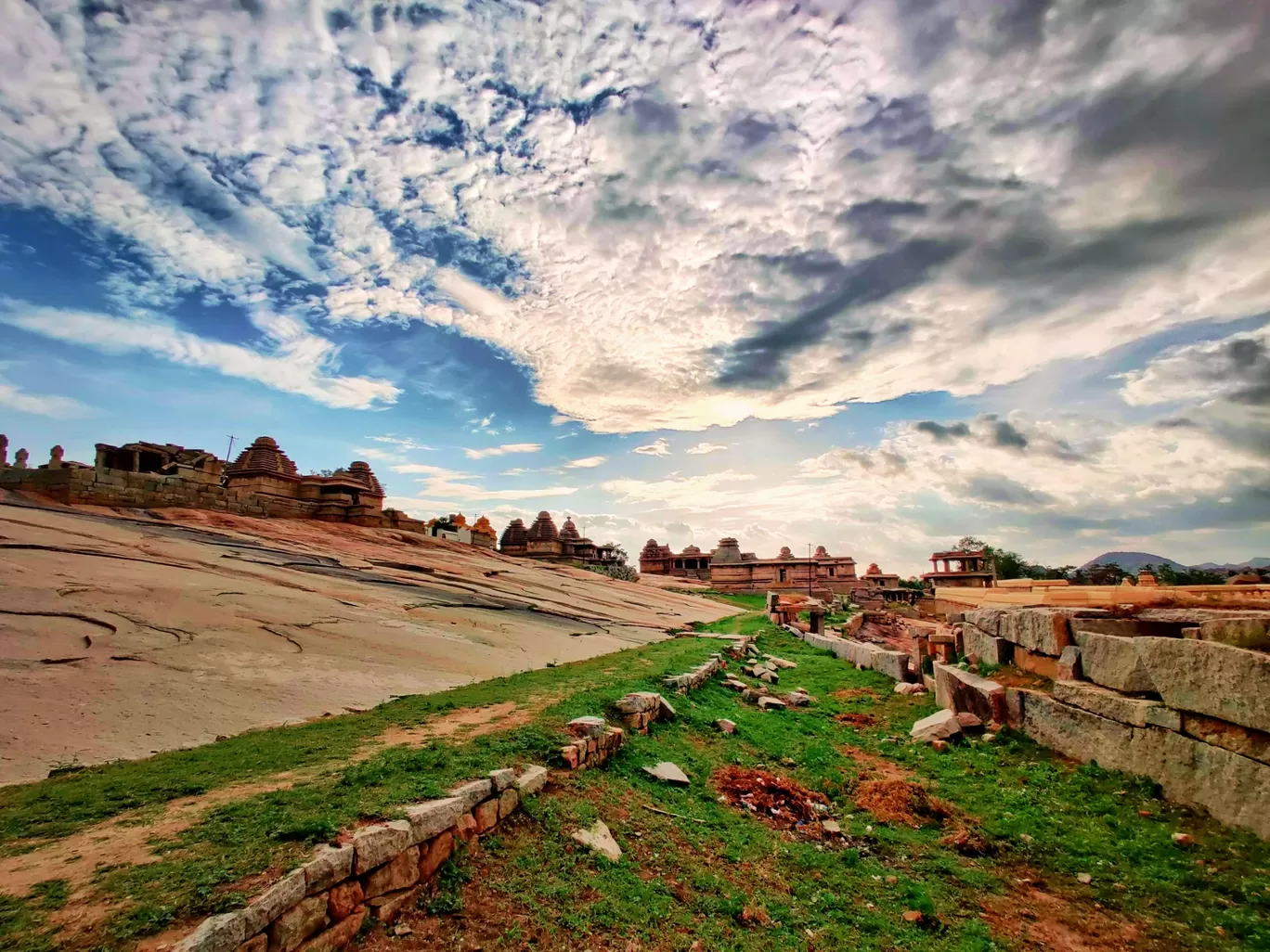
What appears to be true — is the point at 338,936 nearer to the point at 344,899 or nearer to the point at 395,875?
the point at 344,899

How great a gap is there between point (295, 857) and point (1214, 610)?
10.2 metres

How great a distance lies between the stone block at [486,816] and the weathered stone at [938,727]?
7241mm

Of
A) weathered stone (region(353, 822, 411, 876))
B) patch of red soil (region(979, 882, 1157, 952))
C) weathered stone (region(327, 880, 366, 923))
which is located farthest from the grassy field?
weathered stone (region(327, 880, 366, 923))

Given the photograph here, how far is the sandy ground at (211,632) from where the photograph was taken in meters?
6.81

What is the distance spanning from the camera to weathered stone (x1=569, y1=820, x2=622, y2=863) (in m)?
5.36

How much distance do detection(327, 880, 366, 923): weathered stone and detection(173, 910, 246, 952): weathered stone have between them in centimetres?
64

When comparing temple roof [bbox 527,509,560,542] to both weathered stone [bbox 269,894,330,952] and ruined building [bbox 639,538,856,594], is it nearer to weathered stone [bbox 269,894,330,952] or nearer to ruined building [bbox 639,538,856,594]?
ruined building [bbox 639,538,856,594]

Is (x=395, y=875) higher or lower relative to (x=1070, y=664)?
lower

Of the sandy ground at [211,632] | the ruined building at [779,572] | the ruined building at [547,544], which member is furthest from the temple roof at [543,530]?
the sandy ground at [211,632]

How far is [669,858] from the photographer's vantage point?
555cm

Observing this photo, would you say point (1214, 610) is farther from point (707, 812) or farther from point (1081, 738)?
point (707, 812)

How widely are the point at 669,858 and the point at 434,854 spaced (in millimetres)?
2273

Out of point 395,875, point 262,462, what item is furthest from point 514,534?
point 395,875

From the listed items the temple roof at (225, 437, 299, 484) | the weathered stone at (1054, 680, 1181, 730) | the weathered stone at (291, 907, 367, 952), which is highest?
the temple roof at (225, 437, 299, 484)
